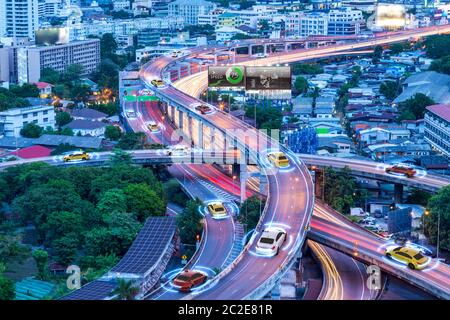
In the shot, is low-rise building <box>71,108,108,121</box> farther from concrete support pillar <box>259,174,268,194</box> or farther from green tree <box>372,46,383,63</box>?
green tree <box>372,46,383,63</box>

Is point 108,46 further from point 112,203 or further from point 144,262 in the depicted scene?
point 144,262

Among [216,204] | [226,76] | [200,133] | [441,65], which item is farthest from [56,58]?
[216,204]

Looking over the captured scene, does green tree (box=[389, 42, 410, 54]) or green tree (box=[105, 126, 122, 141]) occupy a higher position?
green tree (box=[389, 42, 410, 54])

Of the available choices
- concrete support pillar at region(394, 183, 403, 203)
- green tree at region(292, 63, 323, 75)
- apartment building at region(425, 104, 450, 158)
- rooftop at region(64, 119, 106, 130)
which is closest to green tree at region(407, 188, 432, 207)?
concrete support pillar at region(394, 183, 403, 203)

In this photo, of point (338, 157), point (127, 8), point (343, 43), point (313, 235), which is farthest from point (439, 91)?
point (127, 8)

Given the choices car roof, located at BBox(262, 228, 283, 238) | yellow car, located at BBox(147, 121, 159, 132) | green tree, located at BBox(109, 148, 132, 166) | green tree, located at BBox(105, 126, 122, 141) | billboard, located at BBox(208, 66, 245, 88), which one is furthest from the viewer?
billboard, located at BBox(208, 66, 245, 88)
